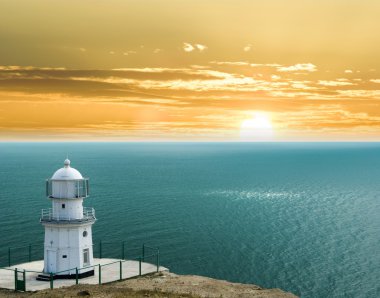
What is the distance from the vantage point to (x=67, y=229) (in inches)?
1772

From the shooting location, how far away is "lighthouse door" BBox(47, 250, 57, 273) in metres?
44.8

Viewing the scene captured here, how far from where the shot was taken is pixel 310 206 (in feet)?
387

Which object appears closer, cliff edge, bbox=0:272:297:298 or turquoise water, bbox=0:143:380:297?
cliff edge, bbox=0:272:297:298

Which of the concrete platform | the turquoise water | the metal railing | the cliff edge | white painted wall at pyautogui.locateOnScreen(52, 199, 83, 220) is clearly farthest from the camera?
the turquoise water

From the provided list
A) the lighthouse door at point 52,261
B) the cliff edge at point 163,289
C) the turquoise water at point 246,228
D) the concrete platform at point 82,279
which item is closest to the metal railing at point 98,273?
the concrete platform at point 82,279

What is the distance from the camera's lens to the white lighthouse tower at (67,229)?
4484 cm

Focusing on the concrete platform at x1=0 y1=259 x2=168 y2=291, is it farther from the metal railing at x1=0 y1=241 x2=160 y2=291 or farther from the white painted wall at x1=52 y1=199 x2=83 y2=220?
the white painted wall at x1=52 y1=199 x2=83 y2=220

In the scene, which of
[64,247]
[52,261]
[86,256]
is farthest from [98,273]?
[52,261]

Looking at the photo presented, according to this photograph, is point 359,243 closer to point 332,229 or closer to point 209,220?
point 332,229

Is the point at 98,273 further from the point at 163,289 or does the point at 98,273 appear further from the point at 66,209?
the point at 163,289

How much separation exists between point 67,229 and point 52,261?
3.39m

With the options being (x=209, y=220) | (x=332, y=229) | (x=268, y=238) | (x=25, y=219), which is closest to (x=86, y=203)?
(x=25, y=219)

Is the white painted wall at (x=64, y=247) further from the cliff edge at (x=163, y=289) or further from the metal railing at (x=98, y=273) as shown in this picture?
the cliff edge at (x=163, y=289)

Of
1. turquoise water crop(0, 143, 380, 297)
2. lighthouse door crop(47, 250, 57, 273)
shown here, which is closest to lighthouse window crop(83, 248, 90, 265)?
lighthouse door crop(47, 250, 57, 273)
